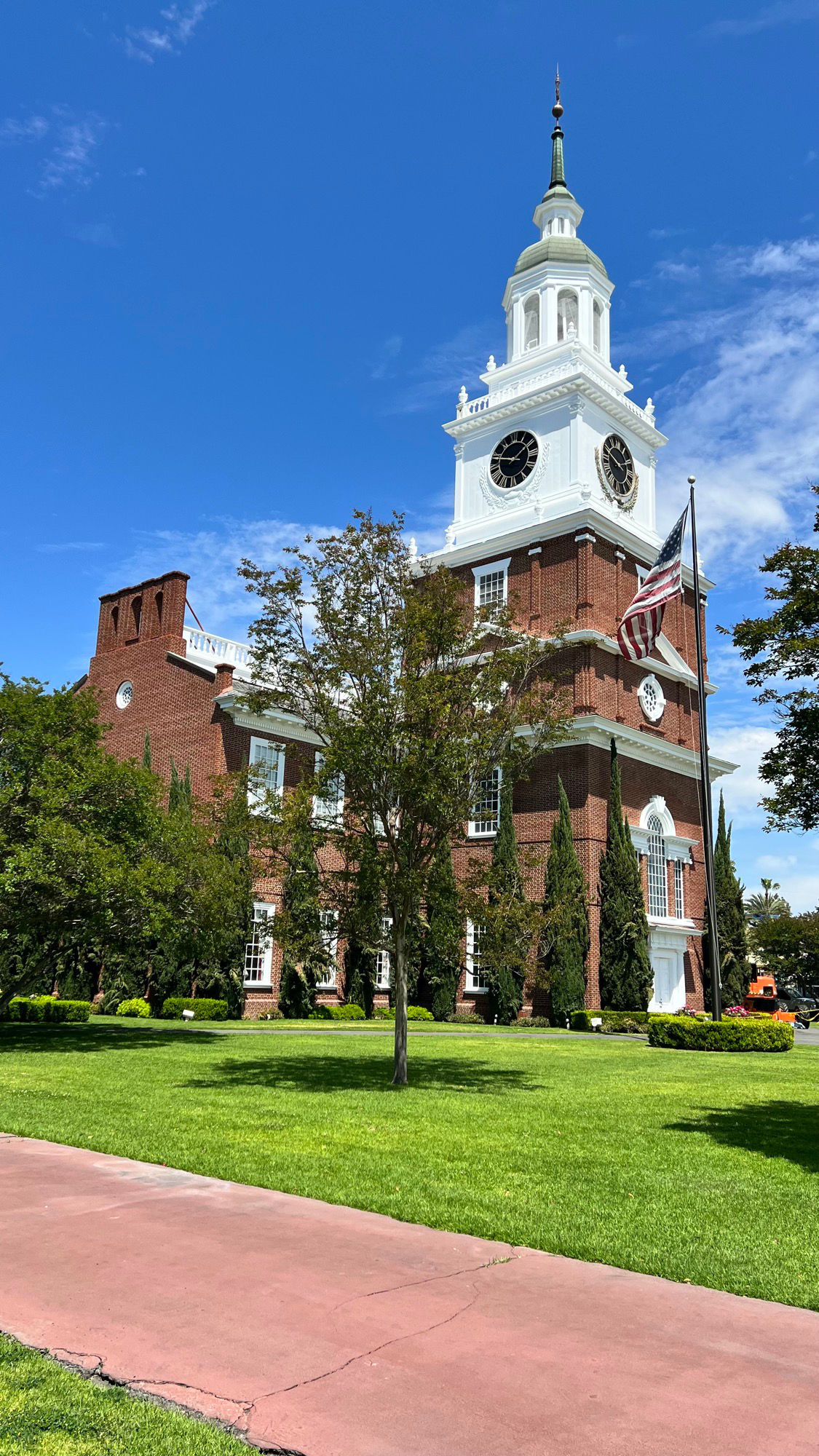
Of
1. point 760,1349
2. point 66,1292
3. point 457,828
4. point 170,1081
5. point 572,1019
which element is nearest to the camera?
point 760,1349

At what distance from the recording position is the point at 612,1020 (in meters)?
30.9

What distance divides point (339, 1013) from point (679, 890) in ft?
47.0

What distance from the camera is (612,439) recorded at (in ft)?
133

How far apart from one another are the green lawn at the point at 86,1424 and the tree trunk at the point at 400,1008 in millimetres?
10258

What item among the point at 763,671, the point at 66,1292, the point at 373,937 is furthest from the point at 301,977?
the point at 66,1292

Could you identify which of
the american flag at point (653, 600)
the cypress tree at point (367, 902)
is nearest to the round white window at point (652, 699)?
the american flag at point (653, 600)

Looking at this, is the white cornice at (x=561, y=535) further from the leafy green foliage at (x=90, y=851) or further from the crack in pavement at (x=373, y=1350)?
the crack in pavement at (x=373, y=1350)

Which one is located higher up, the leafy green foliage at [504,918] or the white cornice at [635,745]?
the white cornice at [635,745]

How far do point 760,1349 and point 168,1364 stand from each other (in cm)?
274

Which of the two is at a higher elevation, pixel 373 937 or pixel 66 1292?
pixel 373 937

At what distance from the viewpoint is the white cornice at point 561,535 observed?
36125 mm

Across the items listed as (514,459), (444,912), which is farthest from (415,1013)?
(514,459)

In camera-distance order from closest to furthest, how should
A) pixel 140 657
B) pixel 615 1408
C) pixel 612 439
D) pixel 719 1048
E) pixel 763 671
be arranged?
1. pixel 615 1408
2. pixel 763 671
3. pixel 719 1048
4. pixel 140 657
5. pixel 612 439

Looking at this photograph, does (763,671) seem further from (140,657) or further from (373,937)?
(140,657)
